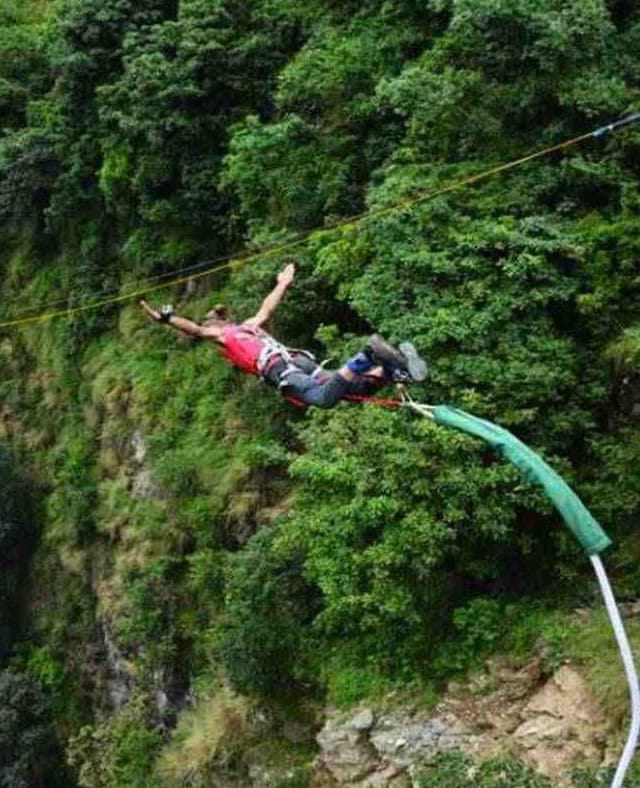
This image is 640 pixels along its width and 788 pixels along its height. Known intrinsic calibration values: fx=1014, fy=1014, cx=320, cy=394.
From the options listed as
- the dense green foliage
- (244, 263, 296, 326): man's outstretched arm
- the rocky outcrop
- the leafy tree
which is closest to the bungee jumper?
(244, 263, 296, 326): man's outstretched arm

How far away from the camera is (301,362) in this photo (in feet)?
23.9

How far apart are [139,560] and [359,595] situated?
670cm

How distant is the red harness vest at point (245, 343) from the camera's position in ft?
24.3

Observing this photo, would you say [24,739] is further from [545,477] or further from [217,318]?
[545,477]

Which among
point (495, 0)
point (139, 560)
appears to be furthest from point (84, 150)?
point (495, 0)

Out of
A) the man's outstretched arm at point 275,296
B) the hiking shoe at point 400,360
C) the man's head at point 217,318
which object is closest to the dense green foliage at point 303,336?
the man's outstretched arm at point 275,296

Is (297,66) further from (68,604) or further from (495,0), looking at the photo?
(68,604)

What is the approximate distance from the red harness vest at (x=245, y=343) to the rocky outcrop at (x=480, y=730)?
3.36 metres

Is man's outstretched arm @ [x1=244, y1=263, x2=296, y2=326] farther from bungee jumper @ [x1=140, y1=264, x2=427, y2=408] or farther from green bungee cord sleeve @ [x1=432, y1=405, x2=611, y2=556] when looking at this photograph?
green bungee cord sleeve @ [x1=432, y1=405, x2=611, y2=556]

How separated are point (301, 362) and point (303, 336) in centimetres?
412

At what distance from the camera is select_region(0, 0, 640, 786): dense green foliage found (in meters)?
8.56

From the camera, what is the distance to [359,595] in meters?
8.14

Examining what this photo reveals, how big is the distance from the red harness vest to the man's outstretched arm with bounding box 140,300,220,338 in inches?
4.2

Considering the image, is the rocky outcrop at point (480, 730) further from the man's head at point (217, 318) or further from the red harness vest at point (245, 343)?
the man's head at point (217, 318)
